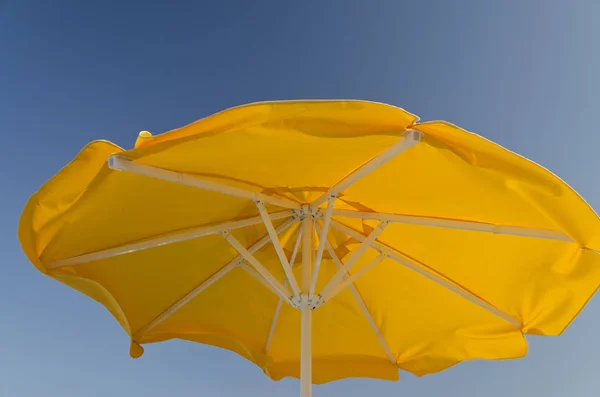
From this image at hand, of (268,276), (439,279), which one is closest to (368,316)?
(439,279)

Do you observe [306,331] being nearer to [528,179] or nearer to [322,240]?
[322,240]

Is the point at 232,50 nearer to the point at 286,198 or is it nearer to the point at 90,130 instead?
the point at 90,130

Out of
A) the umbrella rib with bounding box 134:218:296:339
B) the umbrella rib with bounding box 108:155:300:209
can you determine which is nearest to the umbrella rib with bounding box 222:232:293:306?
the umbrella rib with bounding box 108:155:300:209

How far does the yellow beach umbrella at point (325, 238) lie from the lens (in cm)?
322

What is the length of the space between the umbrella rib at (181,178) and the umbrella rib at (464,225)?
2.08 feet

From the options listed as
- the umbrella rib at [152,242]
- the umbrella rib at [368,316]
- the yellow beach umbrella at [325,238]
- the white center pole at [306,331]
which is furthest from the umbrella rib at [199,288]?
the umbrella rib at [368,316]

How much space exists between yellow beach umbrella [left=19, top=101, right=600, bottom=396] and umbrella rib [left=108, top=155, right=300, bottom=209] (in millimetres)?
12

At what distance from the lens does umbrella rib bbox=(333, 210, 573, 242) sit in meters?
4.13

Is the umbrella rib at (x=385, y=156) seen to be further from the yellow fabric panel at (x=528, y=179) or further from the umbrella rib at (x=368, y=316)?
the umbrella rib at (x=368, y=316)

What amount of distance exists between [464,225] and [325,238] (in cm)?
113

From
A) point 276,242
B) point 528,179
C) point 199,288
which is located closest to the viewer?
point 528,179

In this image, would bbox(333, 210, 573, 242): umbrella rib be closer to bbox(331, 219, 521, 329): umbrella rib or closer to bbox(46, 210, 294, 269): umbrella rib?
bbox(331, 219, 521, 329): umbrella rib

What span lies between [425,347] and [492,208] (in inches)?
84.5

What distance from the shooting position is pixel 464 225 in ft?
14.3
